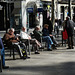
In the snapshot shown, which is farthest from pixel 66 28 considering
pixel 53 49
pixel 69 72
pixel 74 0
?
pixel 74 0

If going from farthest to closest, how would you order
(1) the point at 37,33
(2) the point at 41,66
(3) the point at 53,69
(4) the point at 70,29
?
1. (4) the point at 70,29
2. (1) the point at 37,33
3. (2) the point at 41,66
4. (3) the point at 53,69

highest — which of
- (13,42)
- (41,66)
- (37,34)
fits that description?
(37,34)

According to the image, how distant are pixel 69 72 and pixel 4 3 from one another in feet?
108

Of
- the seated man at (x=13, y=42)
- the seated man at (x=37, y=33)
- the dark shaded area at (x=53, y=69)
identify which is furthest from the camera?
the seated man at (x=37, y=33)

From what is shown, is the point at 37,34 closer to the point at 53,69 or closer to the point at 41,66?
the point at 41,66

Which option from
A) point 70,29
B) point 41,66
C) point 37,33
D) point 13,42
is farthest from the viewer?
point 70,29

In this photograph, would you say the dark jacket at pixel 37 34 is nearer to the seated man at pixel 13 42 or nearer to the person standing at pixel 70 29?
the person standing at pixel 70 29

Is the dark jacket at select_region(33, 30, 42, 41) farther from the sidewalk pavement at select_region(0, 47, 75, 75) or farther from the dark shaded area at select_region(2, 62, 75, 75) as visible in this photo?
the dark shaded area at select_region(2, 62, 75, 75)

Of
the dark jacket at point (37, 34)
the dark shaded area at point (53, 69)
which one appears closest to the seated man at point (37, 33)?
the dark jacket at point (37, 34)

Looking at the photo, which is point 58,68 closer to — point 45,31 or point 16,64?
point 16,64

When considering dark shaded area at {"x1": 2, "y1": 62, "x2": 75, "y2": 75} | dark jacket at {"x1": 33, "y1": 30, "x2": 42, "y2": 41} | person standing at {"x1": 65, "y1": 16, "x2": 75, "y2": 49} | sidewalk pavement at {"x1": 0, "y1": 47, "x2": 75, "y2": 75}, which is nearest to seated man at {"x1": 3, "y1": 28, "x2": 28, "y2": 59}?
sidewalk pavement at {"x1": 0, "y1": 47, "x2": 75, "y2": 75}

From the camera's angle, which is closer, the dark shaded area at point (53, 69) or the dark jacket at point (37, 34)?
the dark shaded area at point (53, 69)

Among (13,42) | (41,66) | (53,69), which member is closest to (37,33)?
(13,42)

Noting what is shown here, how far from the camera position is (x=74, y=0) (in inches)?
2312
